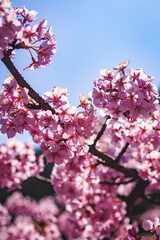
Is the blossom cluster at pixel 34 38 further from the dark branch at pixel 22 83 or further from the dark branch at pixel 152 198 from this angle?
the dark branch at pixel 152 198

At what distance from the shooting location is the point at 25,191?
495 inches

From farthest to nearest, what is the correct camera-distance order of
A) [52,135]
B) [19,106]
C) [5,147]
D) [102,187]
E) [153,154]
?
[102,187] < [5,147] < [153,154] < [52,135] < [19,106]

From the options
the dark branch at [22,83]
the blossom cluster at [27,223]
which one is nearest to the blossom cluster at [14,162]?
the blossom cluster at [27,223]

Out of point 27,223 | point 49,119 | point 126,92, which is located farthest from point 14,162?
point 126,92

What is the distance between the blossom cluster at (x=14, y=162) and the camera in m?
4.05

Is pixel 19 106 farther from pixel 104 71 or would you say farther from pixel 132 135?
pixel 132 135

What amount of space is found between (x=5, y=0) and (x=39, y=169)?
3783 mm

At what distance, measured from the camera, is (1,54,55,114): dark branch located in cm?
186

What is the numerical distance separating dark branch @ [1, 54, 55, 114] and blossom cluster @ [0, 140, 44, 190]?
7.91ft

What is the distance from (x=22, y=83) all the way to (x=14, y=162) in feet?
8.31

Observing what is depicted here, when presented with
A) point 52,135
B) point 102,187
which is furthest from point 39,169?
point 52,135

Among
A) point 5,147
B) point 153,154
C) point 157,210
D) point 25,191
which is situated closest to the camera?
point 153,154

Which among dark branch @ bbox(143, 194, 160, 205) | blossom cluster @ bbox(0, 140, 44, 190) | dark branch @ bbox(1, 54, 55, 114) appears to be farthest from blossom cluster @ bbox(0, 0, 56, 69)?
dark branch @ bbox(143, 194, 160, 205)

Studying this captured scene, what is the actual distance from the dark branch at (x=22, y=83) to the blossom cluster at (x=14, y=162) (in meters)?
2.41
